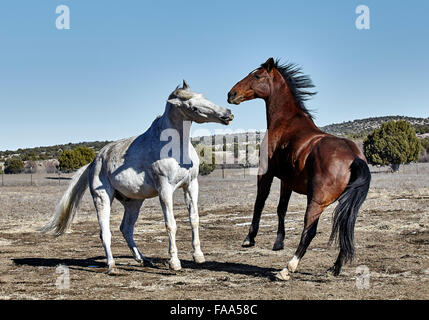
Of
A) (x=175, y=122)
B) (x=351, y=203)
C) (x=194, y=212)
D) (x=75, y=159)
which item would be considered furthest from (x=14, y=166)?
(x=351, y=203)

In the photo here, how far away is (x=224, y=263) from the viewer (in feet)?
26.6

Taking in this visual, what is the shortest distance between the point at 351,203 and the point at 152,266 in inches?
135

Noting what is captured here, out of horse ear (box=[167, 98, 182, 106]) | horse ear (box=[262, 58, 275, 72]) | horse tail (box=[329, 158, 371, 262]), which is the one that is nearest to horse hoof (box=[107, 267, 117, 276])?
horse ear (box=[167, 98, 182, 106])

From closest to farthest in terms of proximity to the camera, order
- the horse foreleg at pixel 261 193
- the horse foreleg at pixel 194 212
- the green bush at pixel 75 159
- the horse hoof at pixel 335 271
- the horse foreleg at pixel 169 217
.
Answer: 1. the horse hoof at pixel 335 271
2. the horse foreleg at pixel 261 193
3. the horse foreleg at pixel 169 217
4. the horse foreleg at pixel 194 212
5. the green bush at pixel 75 159

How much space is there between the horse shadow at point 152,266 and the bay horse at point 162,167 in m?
0.28

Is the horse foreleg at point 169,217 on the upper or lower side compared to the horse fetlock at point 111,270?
upper

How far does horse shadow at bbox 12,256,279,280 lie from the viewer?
24.1 ft

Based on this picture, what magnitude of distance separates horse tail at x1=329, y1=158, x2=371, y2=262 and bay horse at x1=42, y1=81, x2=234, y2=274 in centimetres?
176

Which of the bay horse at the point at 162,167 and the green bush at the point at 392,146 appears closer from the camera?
the bay horse at the point at 162,167

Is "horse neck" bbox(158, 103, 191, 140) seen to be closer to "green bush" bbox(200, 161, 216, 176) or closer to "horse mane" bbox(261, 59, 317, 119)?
"horse mane" bbox(261, 59, 317, 119)

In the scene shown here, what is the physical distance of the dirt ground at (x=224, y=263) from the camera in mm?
6086

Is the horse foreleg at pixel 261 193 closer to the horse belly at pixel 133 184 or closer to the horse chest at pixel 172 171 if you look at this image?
the horse chest at pixel 172 171

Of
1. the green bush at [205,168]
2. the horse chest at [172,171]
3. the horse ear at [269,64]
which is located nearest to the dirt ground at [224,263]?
the horse chest at [172,171]
